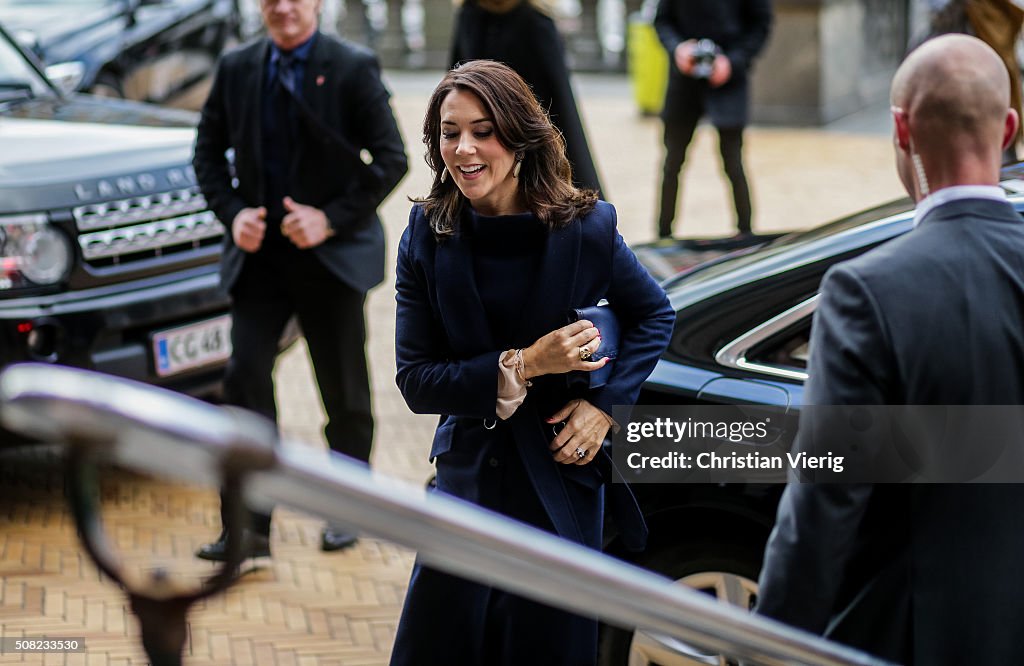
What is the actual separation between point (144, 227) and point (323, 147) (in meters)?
0.99

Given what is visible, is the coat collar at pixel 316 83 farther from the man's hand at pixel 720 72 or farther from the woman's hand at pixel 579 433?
the man's hand at pixel 720 72

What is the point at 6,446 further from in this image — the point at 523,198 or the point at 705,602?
the point at 705,602

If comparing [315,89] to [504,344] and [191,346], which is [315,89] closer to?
[191,346]

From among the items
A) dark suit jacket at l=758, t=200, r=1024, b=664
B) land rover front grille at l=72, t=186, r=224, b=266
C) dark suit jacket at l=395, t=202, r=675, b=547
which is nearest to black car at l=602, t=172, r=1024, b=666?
dark suit jacket at l=395, t=202, r=675, b=547

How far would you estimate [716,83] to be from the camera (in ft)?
26.8

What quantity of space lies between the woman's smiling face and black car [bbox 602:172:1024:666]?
84 cm

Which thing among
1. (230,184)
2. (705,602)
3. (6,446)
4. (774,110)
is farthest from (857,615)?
(774,110)

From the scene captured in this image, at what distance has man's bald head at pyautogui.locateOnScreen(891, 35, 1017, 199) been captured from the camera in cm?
215

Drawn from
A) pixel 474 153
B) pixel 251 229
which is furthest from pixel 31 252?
pixel 474 153

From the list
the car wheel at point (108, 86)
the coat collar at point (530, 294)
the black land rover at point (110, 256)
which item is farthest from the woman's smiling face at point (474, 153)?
A: the car wheel at point (108, 86)

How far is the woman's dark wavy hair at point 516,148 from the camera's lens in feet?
9.78

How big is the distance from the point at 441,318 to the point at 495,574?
1517 millimetres

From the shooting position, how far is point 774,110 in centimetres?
1416

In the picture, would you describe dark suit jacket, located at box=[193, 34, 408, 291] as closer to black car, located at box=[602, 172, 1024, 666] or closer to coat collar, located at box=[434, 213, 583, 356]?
→ black car, located at box=[602, 172, 1024, 666]
